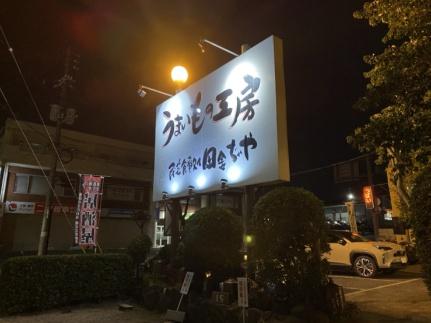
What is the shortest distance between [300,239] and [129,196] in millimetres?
29564

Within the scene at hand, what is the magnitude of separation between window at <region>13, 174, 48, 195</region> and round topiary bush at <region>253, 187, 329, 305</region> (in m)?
27.3

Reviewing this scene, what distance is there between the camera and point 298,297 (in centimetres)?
616

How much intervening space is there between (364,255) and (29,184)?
1046 inches

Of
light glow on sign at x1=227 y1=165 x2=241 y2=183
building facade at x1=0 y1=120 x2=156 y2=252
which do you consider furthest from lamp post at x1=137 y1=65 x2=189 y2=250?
building facade at x1=0 y1=120 x2=156 y2=252

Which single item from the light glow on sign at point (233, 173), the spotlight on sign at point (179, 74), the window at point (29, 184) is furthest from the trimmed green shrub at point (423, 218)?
the window at point (29, 184)

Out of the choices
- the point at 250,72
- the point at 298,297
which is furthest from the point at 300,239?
the point at 250,72

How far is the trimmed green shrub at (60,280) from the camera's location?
8289mm

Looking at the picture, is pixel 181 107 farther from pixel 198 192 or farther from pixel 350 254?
pixel 350 254

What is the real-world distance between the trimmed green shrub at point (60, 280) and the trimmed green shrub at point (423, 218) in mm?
8577

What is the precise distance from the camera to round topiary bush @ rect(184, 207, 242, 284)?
7.71 metres

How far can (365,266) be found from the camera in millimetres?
13109

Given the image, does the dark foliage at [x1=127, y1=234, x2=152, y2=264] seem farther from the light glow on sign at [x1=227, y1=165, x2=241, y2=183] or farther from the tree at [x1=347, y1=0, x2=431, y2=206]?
the tree at [x1=347, y1=0, x2=431, y2=206]

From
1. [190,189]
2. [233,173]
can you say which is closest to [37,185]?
[190,189]

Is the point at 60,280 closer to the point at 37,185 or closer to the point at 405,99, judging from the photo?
the point at 405,99
